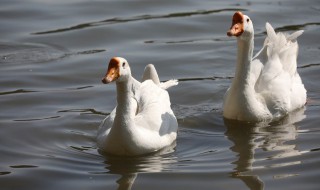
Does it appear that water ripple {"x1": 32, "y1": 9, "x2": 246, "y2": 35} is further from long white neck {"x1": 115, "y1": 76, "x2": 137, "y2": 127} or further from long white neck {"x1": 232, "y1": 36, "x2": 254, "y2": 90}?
long white neck {"x1": 115, "y1": 76, "x2": 137, "y2": 127}

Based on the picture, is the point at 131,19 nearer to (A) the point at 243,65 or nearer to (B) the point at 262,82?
(B) the point at 262,82

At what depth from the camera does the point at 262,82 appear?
33.4ft

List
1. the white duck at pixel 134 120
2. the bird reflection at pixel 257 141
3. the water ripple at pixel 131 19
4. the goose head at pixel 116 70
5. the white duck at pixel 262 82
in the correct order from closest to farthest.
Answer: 1. the goose head at pixel 116 70
2. the bird reflection at pixel 257 141
3. the white duck at pixel 134 120
4. the white duck at pixel 262 82
5. the water ripple at pixel 131 19

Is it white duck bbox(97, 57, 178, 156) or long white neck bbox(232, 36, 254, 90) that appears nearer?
white duck bbox(97, 57, 178, 156)

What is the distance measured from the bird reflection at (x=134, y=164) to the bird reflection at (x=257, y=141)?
0.74 metres

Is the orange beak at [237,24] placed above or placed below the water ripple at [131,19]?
above

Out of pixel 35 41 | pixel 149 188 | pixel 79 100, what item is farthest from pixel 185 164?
pixel 35 41

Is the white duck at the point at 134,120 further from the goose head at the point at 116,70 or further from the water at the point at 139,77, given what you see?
the water at the point at 139,77

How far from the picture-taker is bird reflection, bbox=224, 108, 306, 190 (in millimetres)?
8133

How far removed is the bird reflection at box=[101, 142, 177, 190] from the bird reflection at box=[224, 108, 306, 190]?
74cm

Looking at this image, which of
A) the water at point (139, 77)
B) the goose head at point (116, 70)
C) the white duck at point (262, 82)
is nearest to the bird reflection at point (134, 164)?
the water at point (139, 77)

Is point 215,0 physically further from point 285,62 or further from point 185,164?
point 185,164

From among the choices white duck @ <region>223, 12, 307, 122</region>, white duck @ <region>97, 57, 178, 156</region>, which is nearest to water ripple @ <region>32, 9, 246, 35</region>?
white duck @ <region>223, 12, 307, 122</region>

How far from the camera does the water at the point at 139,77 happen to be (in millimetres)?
8094
